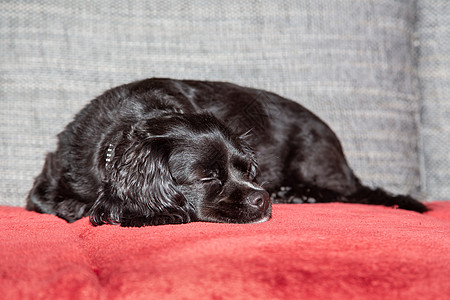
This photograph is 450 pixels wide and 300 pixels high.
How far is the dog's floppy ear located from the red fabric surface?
18.4 inches

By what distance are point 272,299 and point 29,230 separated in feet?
3.55

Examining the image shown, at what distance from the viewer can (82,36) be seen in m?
2.79

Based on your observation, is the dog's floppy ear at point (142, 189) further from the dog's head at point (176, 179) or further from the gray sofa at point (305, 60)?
the gray sofa at point (305, 60)

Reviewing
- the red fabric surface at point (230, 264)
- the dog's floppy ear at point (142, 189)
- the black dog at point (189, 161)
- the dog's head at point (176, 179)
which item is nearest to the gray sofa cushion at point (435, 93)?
the black dog at point (189, 161)

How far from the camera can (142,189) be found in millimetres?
2086

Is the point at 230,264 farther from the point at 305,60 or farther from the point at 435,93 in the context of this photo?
the point at 435,93

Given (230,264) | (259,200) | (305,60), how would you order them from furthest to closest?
(305,60)
(259,200)
(230,264)

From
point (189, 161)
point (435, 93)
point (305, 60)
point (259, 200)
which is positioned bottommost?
point (259, 200)

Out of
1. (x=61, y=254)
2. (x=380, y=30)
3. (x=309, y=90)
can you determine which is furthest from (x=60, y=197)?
(x=380, y=30)

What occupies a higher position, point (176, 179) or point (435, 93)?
point (435, 93)

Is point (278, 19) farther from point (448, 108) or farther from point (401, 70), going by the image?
point (448, 108)

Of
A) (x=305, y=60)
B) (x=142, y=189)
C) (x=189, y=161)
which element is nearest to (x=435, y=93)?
(x=305, y=60)

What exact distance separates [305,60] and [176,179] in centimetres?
131

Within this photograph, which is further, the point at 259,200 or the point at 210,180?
the point at 210,180
